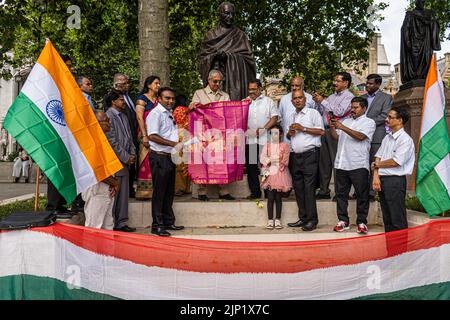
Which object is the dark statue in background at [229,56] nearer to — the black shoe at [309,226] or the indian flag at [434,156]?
the black shoe at [309,226]

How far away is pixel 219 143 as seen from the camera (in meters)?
7.14

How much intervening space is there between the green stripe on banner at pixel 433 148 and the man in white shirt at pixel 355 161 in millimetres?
1050

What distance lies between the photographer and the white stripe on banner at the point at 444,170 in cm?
524

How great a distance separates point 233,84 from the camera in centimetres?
813

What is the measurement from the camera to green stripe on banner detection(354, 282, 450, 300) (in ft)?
13.4

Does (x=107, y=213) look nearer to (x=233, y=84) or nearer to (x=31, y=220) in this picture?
(x=31, y=220)

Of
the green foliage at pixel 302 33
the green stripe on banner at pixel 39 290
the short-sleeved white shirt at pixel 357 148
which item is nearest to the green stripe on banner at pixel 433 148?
the short-sleeved white shirt at pixel 357 148

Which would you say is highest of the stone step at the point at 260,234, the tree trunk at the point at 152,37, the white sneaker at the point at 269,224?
the tree trunk at the point at 152,37

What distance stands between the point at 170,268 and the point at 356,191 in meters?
3.39

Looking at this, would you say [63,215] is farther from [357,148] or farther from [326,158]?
[326,158]

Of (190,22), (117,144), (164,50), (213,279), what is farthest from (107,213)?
(190,22)

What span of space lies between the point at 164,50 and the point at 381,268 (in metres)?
7.44

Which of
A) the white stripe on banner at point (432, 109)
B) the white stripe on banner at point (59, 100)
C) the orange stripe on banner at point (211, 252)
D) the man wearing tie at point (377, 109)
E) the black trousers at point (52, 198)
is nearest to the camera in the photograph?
the orange stripe on banner at point (211, 252)

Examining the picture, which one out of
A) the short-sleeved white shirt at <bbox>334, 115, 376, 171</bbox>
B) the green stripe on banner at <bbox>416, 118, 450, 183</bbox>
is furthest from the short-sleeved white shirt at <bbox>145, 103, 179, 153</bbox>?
the green stripe on banner at <bbox>416, 118, 450, 183</bbox>
